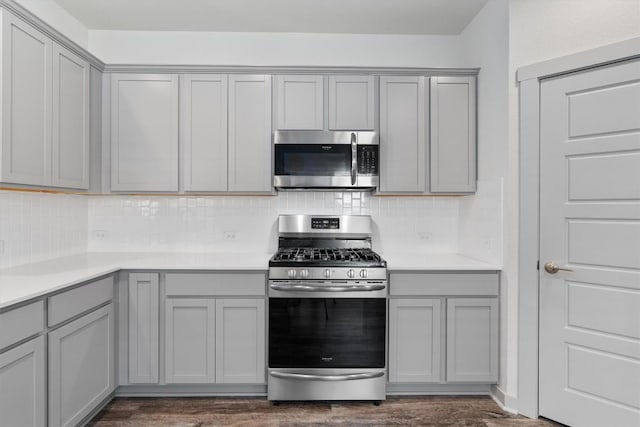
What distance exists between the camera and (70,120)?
2590 millimetres

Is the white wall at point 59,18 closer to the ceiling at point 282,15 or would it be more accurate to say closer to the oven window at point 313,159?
the ceiling at point 282,15

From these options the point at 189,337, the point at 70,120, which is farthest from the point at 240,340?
the point at 70,120

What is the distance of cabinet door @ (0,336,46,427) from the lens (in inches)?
65.2

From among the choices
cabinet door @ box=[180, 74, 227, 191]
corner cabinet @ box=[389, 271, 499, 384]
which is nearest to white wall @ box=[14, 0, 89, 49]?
cabinet door @ box=[180, 74, 227, 191]

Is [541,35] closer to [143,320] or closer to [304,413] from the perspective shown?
[304,413]

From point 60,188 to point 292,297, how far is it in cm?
165

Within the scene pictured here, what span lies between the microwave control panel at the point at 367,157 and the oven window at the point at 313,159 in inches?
3.3

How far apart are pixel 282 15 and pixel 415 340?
2631mm

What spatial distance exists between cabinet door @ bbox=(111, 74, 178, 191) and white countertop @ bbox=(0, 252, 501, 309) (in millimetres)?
585

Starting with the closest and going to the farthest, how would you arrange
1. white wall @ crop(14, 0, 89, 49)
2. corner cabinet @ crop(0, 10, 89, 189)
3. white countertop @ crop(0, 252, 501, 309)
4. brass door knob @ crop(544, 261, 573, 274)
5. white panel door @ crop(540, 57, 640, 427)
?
white countertop @ crop(0, 252, 501, 309) < corner cabinet @ crop(0, 10, 89, 189) < white panel door @ crop(540, 57, 640, 427) < brass door knob @ crop(544, 261, 573, 274) < white wall @ crop(14, 0, 89, 49)

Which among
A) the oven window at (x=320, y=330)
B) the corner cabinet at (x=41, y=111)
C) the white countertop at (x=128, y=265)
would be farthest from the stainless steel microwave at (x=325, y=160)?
the corner cabinet at (x=41, y=111)

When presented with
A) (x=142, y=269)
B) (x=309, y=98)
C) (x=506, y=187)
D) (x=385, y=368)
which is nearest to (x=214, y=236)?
(x=142, y=269)

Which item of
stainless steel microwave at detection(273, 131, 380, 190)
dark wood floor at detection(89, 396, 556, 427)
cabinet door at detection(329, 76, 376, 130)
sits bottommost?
dark wood floor at detection(89, 396, 556, 427)

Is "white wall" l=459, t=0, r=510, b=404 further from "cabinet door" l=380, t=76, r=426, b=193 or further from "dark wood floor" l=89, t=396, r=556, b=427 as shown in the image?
"cabinet door" l=380, t=76, r=426, b=193
